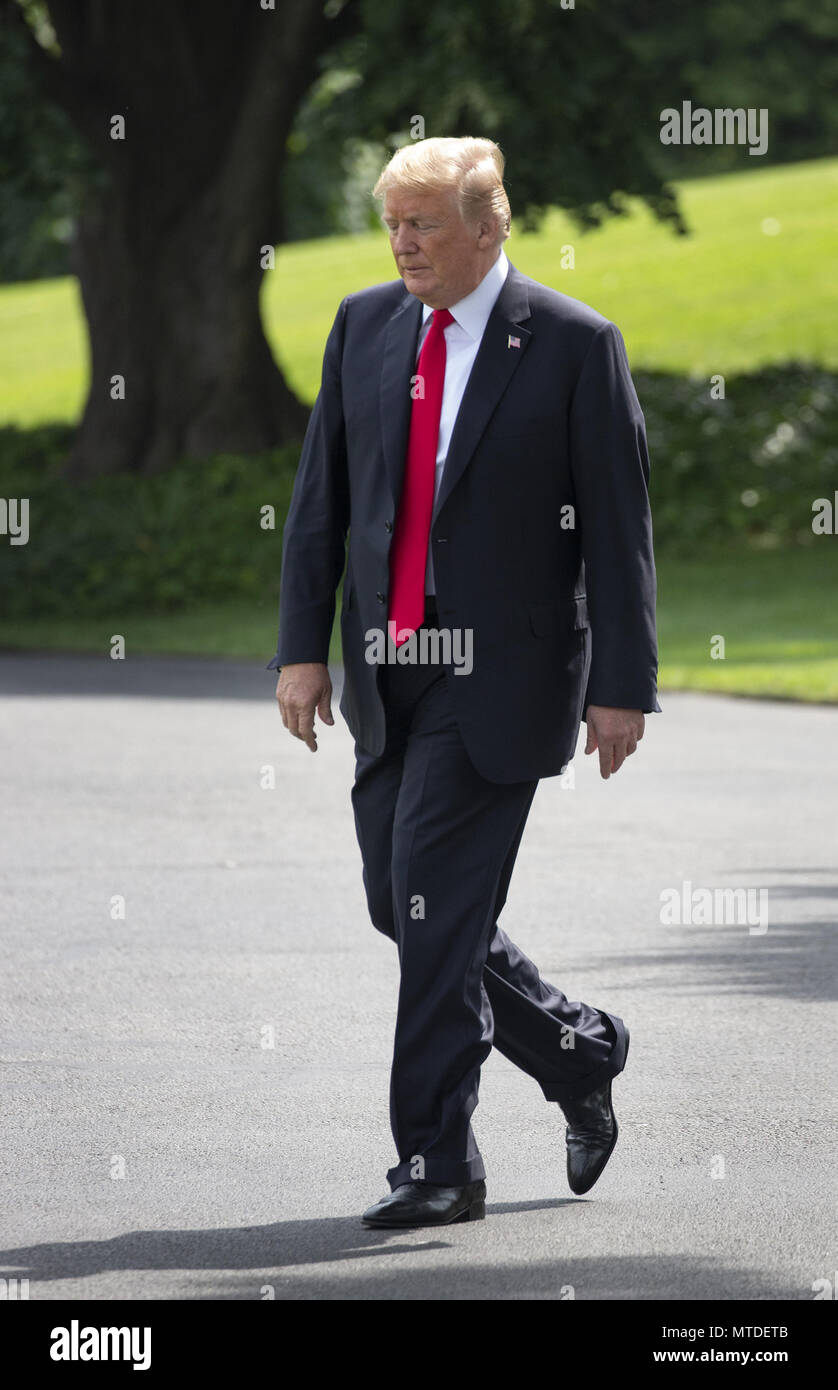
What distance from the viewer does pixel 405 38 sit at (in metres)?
23.9

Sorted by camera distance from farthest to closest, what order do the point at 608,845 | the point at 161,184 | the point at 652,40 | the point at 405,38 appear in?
1. the point at 652,40
2. the point at 161,184
3. the point at 405,38
4. the point at 608,845

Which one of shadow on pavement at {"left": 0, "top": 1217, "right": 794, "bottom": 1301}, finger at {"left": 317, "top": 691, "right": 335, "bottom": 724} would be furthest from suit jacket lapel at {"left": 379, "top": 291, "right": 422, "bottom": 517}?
shadow on pavement at {"left": 0, "top": 1217, "right": 794, "bottom": 1301}

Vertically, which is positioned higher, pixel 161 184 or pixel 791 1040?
pixel 161 184

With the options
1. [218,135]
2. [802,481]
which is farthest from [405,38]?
[802,481]

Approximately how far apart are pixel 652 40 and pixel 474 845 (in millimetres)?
40615

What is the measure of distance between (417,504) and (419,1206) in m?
1.41

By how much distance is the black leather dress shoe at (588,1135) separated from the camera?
492cm

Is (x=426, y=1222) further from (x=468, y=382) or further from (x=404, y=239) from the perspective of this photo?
(x=404, y=239)

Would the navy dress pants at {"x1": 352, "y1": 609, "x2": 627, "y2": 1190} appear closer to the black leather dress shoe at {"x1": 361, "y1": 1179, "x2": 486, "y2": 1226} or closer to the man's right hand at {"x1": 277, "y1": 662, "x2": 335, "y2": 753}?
the black leather dress shoe at {"x1": 361, "y1": 1179, "x2": 486, "y2": 1226}

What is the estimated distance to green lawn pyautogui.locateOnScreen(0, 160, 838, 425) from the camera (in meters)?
41.0

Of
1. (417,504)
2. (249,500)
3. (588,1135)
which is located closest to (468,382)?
(417,504)

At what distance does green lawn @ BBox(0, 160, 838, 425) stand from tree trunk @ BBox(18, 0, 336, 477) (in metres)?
10.2

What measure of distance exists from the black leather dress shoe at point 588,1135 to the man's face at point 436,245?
167 cm

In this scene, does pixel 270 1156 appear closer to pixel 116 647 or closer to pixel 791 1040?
pixel 791 1040
